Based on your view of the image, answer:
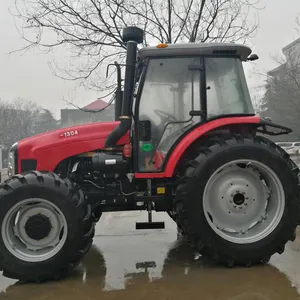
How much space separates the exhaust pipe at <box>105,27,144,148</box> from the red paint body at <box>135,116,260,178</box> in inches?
23.2

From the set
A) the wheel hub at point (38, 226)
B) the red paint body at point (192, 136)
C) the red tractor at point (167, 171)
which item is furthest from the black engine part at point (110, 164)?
the wheel hub at point (38, 226)

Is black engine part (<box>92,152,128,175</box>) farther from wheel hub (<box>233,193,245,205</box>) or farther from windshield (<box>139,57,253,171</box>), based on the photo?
wheel hub (<box>233,193,245,205</box>)

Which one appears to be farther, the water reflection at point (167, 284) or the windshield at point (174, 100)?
the windshield at point (174, 100)

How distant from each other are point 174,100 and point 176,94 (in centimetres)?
7

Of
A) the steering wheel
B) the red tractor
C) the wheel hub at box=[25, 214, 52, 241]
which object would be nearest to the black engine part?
the red tractor

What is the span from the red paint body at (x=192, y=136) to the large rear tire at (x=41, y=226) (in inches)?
35.0

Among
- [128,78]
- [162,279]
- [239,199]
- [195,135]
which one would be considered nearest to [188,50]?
[128,78]

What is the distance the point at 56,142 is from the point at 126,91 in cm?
105

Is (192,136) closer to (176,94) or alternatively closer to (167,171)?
(167,171)

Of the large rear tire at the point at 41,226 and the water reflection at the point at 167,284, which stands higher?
the large rear tire at the point at 41,226

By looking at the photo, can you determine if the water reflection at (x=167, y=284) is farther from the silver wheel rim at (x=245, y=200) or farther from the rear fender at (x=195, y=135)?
the rear fender at (x=195, y=135)

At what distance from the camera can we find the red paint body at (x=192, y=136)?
160 inches

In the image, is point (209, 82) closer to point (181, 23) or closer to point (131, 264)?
point (131, 264)

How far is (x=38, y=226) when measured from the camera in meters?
3.93
